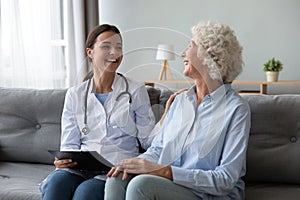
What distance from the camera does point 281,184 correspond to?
1970 mm

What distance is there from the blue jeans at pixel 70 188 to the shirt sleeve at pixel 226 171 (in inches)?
13.1

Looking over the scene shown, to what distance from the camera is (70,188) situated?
1805mm

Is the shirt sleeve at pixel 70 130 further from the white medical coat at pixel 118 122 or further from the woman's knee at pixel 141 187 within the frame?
the woman's knee at pixel 141 187

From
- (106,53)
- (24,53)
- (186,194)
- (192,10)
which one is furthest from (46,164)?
(192,10)

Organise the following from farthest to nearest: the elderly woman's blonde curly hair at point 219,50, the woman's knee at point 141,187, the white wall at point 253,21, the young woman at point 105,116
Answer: the white wall at point 253,21, the young woman at point 105,116, the elderly woman's blonde curly hair at point 219,50, the woman's knee at point 141,187

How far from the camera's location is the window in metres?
3.44

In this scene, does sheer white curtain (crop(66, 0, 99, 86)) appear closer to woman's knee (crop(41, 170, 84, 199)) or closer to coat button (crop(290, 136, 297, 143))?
woman's knee (crop(41, 170, 84, 199))

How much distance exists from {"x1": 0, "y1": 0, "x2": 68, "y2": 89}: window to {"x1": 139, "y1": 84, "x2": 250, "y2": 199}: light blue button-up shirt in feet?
6.64

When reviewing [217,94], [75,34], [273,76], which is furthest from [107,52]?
[273,76]

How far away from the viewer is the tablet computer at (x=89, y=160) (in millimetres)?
1793

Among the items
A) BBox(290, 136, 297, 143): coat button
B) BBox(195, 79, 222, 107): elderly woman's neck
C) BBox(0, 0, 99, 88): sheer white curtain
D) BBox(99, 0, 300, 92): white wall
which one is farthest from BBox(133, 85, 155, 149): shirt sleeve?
BBox(99, 0, 300, 92): white wall

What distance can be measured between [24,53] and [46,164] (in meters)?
1.44

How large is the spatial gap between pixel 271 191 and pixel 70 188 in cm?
80

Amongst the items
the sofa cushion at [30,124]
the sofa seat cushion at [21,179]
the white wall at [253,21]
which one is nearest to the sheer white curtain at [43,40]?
the white wall at [253,21]
